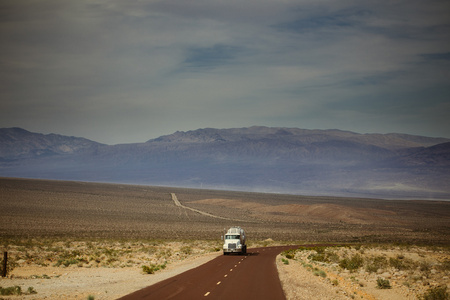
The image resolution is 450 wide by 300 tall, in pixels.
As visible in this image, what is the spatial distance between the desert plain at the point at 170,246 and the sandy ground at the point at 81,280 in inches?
1.8

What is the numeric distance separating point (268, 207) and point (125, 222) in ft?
180

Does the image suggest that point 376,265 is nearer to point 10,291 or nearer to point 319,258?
point 319,258

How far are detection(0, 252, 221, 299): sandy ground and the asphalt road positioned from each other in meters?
0.95

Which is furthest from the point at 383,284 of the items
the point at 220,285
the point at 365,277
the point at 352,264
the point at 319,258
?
the point at 319,258

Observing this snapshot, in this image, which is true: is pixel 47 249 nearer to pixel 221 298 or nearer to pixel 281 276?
pixel 281 276

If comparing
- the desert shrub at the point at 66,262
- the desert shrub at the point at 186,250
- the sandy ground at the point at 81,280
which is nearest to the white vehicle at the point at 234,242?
the desert shrub at the point at 186,250

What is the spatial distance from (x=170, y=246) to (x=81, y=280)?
75.3 feet

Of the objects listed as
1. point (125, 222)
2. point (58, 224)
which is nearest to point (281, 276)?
point (58, 224)

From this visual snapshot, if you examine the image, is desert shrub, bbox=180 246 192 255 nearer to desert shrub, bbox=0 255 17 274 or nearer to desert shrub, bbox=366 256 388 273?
desert shrub, bbox=0 255 17 274

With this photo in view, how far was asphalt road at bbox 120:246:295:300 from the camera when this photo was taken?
1867 centimetres

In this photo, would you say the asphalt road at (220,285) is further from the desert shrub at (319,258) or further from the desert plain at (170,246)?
the desert shrub at (319,258)

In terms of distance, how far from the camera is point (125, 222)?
72625 mm

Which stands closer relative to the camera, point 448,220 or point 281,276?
point 281,276

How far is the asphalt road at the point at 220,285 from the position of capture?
18672 mm
